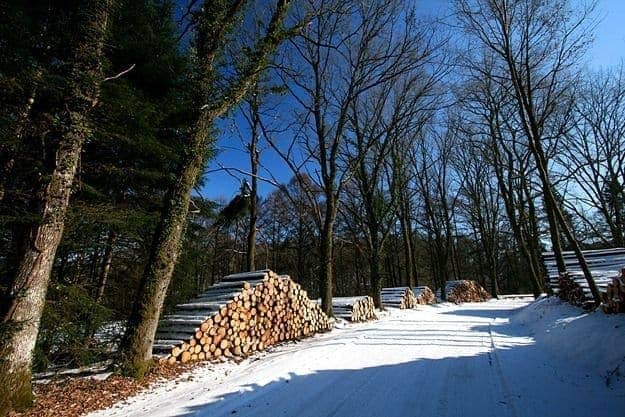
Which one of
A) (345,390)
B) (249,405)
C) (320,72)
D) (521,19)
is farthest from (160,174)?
(521,19)

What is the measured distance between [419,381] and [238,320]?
3.78 metres

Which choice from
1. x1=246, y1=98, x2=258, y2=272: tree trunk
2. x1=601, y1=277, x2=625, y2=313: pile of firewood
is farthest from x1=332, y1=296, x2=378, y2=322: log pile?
x1=601, y1=277, x2=625, y2=313: pile of firewood

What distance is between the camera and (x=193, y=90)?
675cm

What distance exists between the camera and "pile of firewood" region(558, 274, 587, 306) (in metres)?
9.09

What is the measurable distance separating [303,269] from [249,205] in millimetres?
16343

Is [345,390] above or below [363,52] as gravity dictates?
below

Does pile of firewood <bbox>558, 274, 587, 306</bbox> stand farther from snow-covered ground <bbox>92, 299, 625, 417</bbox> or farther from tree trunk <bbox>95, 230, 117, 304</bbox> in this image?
tree trunk <bbox>95, 230, 117, 304</bbox>

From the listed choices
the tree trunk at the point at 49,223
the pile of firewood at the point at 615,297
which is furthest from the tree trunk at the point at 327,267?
the tree trunk at the point at 49,223

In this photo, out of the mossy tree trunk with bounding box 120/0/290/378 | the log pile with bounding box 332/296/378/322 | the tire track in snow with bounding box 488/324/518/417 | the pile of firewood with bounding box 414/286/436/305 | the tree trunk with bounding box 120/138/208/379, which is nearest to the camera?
the tire track in snow with bounding box 488/324/518/417

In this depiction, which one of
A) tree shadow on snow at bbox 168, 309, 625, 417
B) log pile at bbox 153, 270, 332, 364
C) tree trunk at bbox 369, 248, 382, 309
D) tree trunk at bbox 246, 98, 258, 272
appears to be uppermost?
tree trunk at bbox 246, 98, 258, 272

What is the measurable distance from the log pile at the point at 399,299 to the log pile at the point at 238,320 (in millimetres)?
8284

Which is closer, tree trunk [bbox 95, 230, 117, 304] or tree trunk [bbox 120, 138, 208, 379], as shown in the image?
tree trunk [bbox 120, 138, 208, 379]

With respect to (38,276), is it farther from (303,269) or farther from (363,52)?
(303,269)

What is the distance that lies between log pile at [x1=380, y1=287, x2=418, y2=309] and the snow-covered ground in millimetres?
Result: 9555
